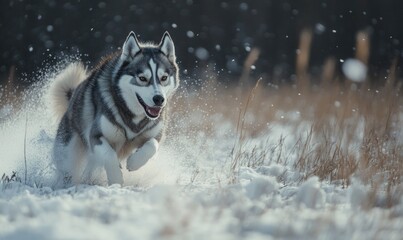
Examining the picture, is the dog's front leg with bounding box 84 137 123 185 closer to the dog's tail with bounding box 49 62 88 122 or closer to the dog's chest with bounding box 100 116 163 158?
the dog's chest with bounding box 100 116 163 158

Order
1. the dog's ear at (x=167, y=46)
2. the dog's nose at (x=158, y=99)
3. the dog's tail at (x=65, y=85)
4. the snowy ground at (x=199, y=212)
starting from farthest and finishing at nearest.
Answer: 1. the dog's tail at (x=65, y=85)
2. the dog's ear at (x=167, y=46)
3. the dog's nose at (x=158, y=99)
4. the snowy ground at (x=199, y=212)

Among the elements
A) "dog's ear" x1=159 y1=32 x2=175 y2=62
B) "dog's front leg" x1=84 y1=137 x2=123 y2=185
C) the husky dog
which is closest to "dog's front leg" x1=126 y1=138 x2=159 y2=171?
the husky dog

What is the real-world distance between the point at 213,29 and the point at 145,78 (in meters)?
22.0

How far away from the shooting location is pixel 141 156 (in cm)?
475

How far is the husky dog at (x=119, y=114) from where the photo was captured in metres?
4.77

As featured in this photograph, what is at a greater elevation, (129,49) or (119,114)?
(129,49)

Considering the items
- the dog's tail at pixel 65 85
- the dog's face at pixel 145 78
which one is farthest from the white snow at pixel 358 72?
the dog's tail at pixel 65 85

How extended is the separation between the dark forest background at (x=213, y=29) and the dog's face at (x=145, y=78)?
1582 centimetres

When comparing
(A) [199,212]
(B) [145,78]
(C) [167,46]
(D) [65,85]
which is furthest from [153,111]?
(A) [199,212]

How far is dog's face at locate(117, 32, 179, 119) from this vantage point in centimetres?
475

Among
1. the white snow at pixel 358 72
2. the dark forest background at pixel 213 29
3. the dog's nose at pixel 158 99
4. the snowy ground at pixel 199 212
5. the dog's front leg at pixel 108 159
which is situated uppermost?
the dark forest background at pixel 213 29

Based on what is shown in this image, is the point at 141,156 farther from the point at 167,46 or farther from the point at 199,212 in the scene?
the point at 199,212

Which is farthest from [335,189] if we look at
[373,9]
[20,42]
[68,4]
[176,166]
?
[373,9]

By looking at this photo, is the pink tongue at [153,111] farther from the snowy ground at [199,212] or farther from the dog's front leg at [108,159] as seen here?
the snowy ground at [199,212]
